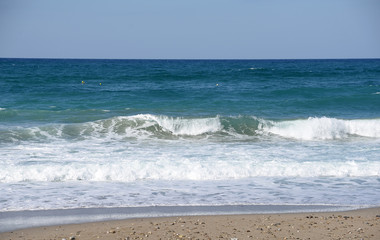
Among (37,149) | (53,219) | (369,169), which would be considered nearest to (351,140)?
(369,169)

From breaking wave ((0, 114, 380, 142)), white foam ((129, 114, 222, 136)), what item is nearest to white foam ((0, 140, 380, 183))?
breaking wave ((0, 114, 380, 142))

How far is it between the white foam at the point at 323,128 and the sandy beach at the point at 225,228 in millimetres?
7941

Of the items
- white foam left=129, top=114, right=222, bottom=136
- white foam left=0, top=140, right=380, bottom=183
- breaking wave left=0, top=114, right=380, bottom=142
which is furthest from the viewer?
Answer: white foam left=129, top=114, right=222, bottom=136

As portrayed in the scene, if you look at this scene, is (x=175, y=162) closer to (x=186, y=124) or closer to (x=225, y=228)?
(x=225, y=228)

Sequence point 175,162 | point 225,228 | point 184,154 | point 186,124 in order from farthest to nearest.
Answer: point 186,124, point 184,154, point 175,162, point 225,228

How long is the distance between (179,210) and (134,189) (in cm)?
144

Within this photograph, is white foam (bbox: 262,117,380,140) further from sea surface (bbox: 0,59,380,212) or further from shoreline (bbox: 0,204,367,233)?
shoreline (bbox: 0,204,367,233)

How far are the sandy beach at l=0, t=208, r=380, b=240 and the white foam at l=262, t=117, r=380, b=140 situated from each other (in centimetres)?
794

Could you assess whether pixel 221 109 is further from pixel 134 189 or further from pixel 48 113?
pixel 134 189

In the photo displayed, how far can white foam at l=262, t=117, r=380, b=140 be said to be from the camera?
14602 mm

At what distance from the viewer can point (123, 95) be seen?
78.9 feet

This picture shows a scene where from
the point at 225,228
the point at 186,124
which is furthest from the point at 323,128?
the point at 225,228

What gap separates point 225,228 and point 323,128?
31.8ft

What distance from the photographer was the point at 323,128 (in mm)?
14953
